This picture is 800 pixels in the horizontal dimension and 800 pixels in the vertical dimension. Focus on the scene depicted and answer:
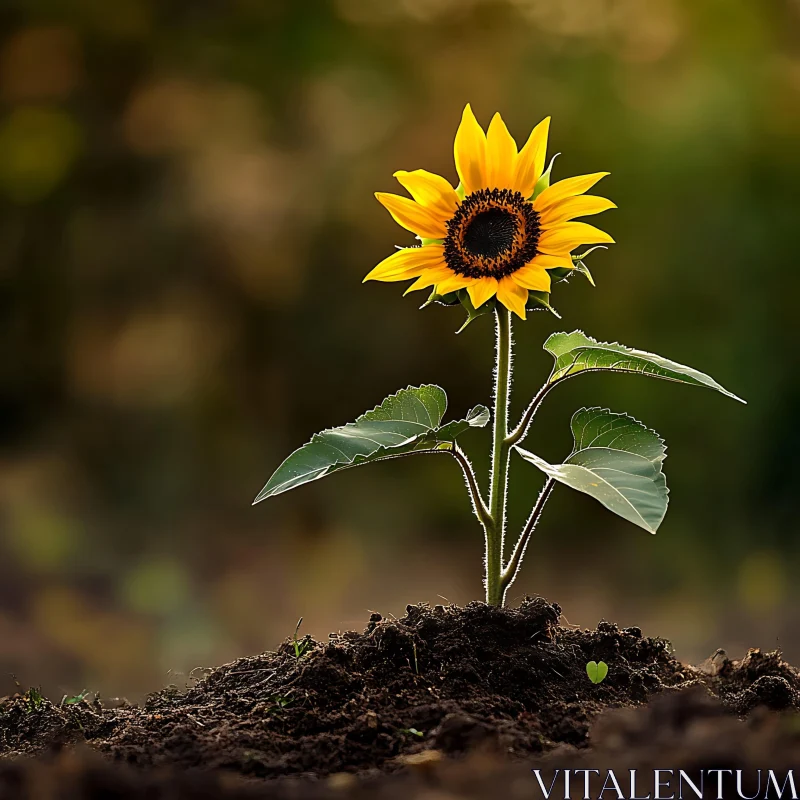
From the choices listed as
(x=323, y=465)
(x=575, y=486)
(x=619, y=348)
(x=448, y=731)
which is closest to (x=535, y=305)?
(x=619, y=348)

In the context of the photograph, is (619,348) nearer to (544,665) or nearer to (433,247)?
(433,247)

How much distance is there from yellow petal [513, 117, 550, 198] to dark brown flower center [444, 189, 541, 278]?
0.06 feet

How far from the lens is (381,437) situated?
1646mm

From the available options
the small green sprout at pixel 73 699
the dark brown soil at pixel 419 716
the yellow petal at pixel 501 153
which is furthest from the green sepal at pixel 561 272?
the small green sprout at pixel 73 699

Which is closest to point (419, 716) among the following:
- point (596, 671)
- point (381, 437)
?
point (596, 671)

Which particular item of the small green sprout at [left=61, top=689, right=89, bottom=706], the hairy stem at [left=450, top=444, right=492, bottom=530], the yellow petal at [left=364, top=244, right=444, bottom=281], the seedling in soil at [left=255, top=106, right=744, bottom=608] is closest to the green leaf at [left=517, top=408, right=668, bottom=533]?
the seedling in soil at [left=255, top=106, right=744, bottom=608]

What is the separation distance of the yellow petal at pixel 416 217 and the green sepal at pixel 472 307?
4.6 inches

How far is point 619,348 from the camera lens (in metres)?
1.59

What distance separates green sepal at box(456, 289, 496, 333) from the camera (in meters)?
1.58

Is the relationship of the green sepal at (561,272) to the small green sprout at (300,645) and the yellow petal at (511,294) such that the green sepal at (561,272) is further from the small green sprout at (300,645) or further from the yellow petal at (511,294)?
the small green sprout at (300,645)

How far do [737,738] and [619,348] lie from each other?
613mm

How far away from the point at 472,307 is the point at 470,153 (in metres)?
0.27

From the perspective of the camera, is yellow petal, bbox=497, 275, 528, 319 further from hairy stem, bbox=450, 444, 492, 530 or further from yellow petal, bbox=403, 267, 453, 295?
hairy stem, bbox=450, 444, 492, 530

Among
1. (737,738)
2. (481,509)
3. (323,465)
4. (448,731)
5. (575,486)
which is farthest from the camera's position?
(481,509)
